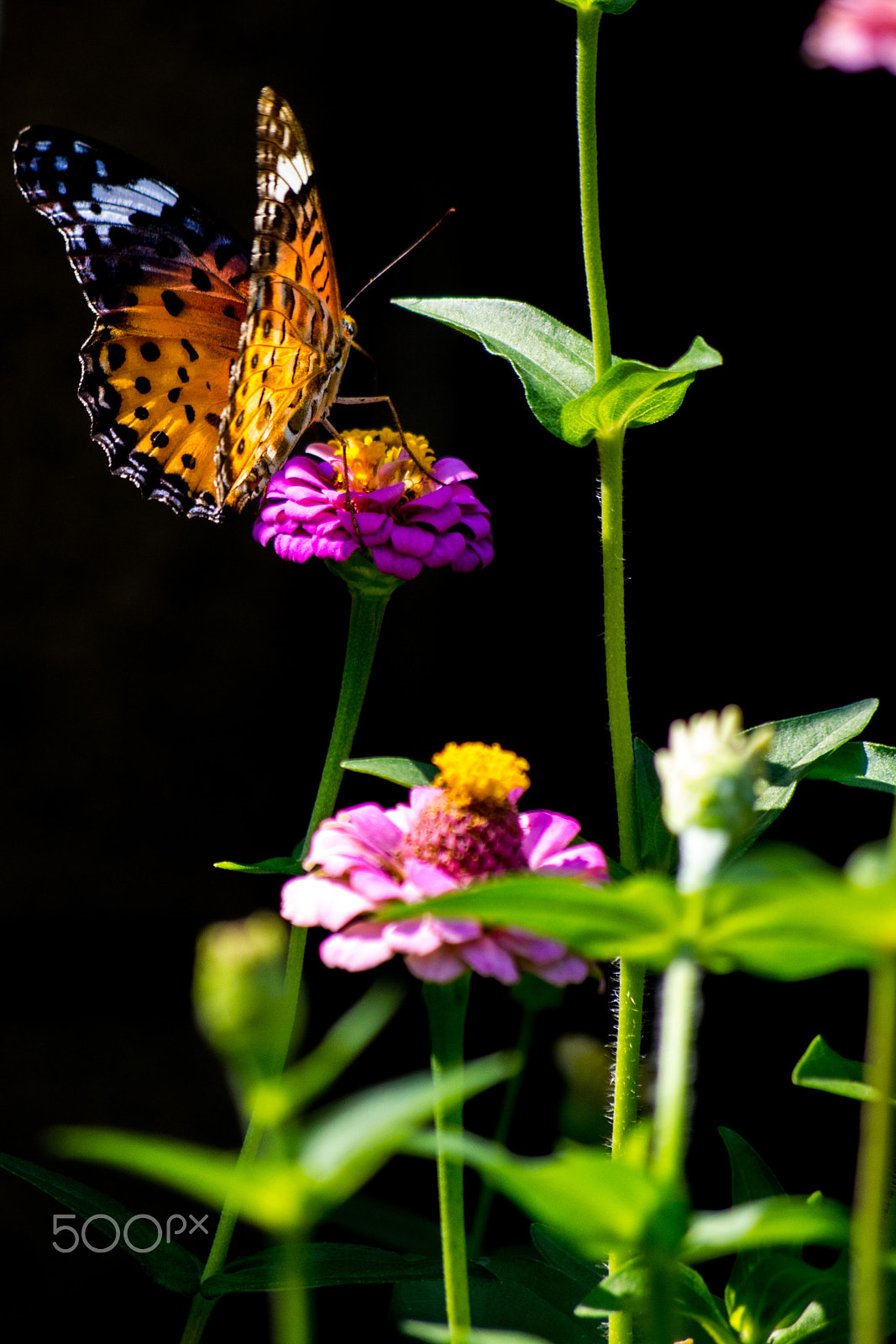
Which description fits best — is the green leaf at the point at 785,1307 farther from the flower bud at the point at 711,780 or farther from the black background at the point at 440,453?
the black background at the point at 440,453

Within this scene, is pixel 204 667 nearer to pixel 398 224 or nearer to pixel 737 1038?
pixel 398 224

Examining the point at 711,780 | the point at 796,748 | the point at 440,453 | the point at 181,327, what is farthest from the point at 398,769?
the point at 440,453

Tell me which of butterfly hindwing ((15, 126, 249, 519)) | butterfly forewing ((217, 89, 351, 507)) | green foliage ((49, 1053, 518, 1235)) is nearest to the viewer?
green foliage ((49, 1053, 518, 1235))

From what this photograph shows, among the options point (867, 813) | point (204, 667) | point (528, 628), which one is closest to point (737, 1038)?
point (867, 813)

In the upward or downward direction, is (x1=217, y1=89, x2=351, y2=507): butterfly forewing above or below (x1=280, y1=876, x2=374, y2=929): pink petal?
above

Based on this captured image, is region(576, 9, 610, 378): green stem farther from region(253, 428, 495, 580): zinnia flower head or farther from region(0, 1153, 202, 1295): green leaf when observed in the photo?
region(0, 1153, 202, 1295): green leaf

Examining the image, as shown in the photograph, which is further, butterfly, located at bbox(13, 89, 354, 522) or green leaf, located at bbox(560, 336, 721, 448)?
butterfly, located at bbox(13, 89, 354, 522)

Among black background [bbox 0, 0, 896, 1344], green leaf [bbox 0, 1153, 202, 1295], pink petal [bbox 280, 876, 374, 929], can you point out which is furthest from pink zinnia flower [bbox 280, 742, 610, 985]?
black background [bbox 0, 0, 896, 1344]
